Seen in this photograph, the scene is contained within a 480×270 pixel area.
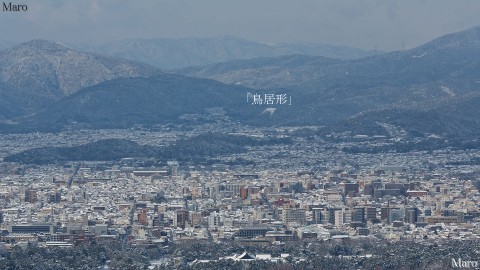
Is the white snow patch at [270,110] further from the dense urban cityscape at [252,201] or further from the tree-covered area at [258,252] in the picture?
the tree-covered area at [258,252]

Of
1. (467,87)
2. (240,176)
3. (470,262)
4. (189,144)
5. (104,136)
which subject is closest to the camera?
(470,262)

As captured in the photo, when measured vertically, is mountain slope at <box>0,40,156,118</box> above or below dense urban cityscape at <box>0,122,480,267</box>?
above

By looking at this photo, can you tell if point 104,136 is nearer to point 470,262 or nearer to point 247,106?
point 247,106

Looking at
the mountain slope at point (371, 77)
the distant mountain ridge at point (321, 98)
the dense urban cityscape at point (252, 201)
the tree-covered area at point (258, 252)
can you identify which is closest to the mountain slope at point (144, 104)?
the distant mountain ridge at point (321, 98)

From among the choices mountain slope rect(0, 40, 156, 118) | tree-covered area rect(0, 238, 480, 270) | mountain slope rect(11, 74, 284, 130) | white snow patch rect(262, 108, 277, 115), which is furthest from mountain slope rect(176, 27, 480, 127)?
tree-covered area rect(0, 238, 480, 270)

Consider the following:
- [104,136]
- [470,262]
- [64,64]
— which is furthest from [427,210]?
[64,64]

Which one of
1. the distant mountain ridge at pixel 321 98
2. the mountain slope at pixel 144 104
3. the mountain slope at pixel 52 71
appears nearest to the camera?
the distant mountain ridge at pixel 321 98

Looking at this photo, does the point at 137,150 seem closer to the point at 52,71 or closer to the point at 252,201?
the point at 252,201

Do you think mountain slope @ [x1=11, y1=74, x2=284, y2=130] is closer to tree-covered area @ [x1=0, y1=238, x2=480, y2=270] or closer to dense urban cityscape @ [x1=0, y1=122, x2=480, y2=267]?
dense urban cityscape @ [x1=0, y1=122, x2=480, y2=267]

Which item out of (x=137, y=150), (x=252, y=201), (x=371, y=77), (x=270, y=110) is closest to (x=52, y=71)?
(x=371, y=77)
